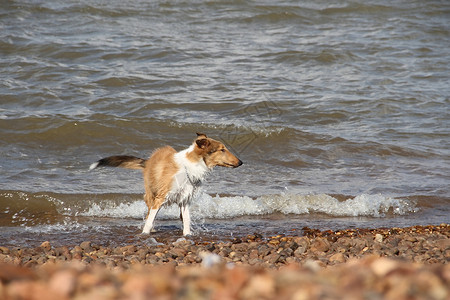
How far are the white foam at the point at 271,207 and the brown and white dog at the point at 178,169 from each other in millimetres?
1287

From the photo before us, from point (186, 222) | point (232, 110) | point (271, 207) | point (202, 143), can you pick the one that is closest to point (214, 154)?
point (202, 143)

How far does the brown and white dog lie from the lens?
25.8 ft

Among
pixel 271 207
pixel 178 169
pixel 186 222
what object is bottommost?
pixel 271 207

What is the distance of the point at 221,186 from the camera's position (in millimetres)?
10453

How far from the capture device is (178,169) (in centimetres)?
789

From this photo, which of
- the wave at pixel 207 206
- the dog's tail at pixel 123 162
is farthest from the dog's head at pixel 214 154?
the wave at pixel 207 206

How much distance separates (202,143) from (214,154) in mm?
255

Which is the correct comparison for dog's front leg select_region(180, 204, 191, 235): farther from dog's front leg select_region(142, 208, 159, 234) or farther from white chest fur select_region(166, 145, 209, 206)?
dog's front leg select_region(142, 208, 159, 234)

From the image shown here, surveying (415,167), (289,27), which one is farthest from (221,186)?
(289,27)

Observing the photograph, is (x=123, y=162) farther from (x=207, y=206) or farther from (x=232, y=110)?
(x=232, y=110)

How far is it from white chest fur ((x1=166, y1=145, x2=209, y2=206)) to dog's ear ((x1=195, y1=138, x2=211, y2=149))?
163mm

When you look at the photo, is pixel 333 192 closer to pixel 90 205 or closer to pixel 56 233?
pixel 90 205

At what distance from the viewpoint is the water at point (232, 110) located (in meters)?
9.43

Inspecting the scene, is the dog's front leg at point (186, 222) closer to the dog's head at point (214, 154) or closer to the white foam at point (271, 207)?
the dog's head at point (214, 154)
